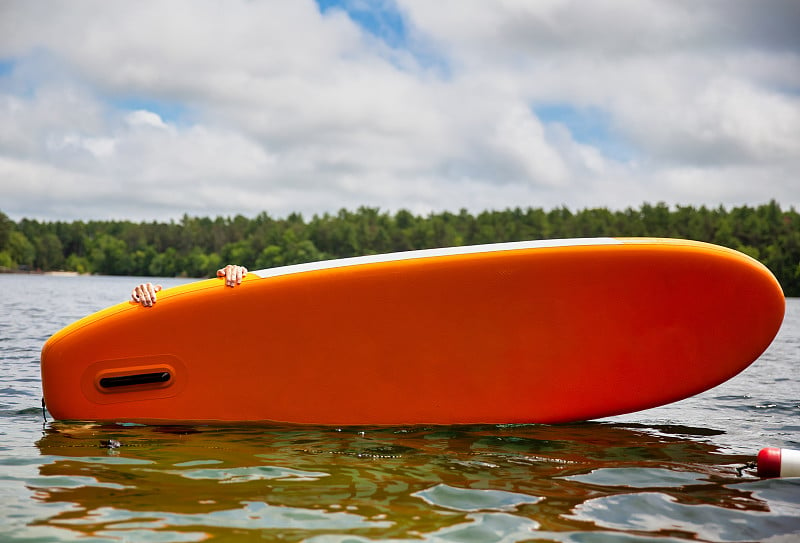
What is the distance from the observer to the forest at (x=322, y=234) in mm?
65312

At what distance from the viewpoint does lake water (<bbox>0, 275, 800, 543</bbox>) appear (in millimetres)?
2426

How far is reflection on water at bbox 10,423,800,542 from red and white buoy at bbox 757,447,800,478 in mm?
51


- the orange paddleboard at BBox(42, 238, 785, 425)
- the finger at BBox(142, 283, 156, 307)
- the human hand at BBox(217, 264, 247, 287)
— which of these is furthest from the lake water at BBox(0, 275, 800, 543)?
the human hand at BBox(217, 264, 247, 287)

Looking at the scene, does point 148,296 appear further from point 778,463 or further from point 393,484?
point 778,463

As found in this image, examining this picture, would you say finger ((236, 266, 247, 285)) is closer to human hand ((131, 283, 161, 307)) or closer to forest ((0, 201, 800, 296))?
human hand ((131, 283, 161, 307))

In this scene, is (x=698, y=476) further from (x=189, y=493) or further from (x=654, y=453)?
(x=189, y=493)

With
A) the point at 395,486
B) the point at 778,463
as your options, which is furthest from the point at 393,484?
the point at 778,463

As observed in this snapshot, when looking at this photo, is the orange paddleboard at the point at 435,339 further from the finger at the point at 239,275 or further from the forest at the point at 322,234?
the forest at the point at 322,234

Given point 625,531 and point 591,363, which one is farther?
point 591,363

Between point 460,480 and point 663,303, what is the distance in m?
1.51

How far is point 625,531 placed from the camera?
2.46 meters

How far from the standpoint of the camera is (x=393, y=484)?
2.92 meters

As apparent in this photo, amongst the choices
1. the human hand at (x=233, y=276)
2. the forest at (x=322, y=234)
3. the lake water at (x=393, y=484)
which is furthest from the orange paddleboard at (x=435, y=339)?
the forest at (x=322, y=234)

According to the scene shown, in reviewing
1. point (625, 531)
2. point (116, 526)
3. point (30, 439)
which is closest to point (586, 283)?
point (625, 531)
